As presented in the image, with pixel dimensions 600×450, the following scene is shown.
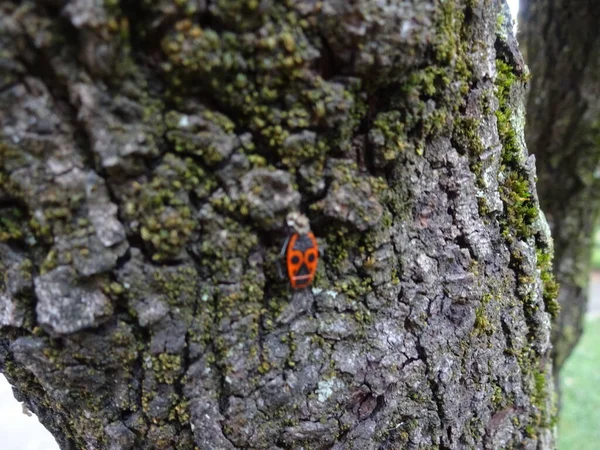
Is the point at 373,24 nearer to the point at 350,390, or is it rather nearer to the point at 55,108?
the point at 55,108

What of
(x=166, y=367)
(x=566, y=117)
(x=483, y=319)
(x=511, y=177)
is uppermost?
(x=566, y=117)

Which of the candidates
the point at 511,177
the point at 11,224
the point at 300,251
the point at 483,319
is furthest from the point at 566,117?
the point at 11,224

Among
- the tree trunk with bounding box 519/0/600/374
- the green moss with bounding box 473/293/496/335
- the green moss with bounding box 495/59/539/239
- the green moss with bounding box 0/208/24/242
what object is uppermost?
the tree trunk with bounding box 519/0/600/374

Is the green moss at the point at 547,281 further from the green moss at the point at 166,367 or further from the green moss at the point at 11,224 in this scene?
the green moss at the point at 11,224

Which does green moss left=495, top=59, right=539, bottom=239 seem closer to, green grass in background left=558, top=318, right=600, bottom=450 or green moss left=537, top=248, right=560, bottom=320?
green moss left=537, top=248, right=560, bottom=320

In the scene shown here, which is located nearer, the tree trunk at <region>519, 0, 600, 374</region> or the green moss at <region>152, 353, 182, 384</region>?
the green moss at <region>152, 353, 182, 384</region>

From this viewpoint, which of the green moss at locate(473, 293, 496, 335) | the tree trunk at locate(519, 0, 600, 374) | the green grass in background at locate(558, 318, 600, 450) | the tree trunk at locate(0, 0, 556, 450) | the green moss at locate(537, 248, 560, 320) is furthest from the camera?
the green grass in background at locate(558, 318, 600, 450)

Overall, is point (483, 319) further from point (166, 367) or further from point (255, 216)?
point (166, 367)

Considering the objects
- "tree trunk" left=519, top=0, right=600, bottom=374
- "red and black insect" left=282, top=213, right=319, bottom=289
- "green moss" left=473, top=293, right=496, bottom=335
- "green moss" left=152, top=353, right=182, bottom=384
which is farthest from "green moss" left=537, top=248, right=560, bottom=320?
"tree trunk" left=519, top=0, right=600, bottom=374
